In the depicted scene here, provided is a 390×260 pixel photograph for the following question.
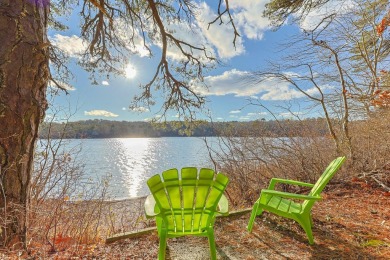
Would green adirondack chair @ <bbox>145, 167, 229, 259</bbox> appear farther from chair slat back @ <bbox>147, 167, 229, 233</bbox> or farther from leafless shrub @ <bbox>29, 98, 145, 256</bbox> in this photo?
leafless shrub @ <bbox>29, 98, 145, 256</bbox>

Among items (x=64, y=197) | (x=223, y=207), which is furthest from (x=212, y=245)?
(x=64, y=197)

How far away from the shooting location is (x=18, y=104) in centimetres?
233

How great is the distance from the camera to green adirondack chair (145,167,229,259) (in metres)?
2.20

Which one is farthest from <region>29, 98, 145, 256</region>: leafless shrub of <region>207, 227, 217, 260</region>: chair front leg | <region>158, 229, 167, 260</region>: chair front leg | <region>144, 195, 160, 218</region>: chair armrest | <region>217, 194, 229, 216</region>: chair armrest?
<region>217, 194, 229, 216</region>: chair armrest

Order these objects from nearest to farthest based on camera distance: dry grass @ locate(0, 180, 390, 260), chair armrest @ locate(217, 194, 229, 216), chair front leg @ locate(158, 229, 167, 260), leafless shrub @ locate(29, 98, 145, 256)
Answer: chair front leg @ locate(158, 229, 167, 260)
chair armrest @ locate(217, 194, 229, 216)
dry grass @ locate(0, 180, 390, 260)
leafless shrub @ locate(29, 98, 145, 256)

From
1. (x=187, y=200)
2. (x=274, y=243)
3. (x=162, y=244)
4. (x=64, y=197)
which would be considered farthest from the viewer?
(x=64, y=197)

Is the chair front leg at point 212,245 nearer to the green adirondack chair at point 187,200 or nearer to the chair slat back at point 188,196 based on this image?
the green adirondack chair at point 187,200

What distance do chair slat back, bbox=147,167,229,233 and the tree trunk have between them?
1.45m

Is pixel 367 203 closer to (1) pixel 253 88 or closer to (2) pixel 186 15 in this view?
(1) pixel 253 88

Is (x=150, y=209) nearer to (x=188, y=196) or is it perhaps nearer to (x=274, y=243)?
(x=188, y=196)

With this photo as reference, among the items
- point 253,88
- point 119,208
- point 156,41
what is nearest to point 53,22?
point 156,41

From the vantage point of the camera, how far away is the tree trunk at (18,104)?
226cm

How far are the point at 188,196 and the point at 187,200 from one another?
1.6 inches

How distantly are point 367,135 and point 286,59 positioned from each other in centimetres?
273
